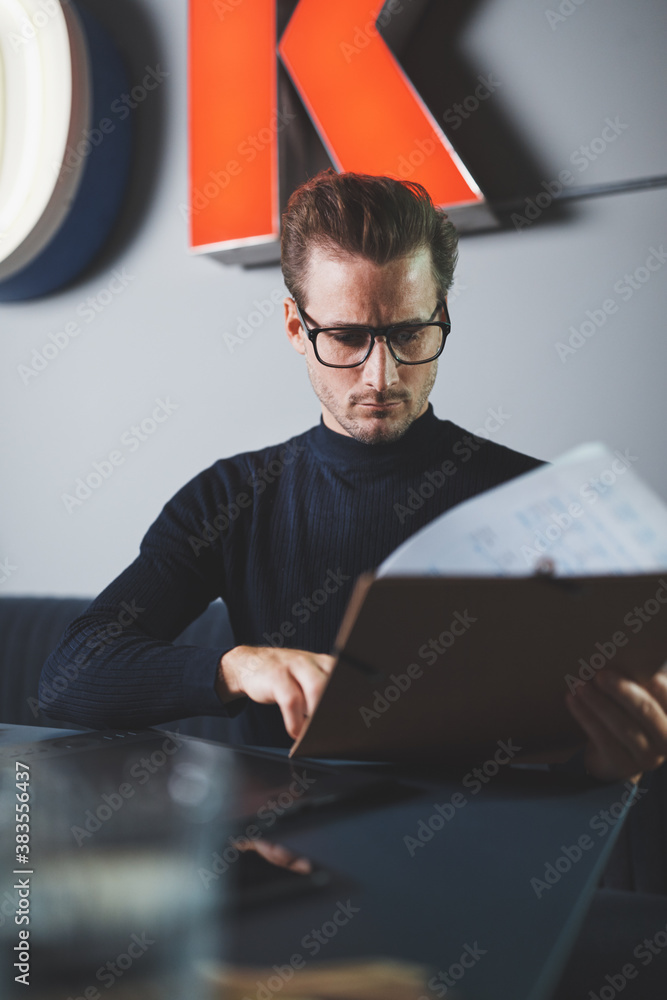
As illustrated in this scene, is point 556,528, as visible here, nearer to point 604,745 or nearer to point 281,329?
point 604,745

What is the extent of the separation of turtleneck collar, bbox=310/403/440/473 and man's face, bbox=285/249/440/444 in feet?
0.08

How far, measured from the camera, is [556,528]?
58cm

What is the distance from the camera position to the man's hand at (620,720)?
0.70m

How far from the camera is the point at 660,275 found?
1.42 meters

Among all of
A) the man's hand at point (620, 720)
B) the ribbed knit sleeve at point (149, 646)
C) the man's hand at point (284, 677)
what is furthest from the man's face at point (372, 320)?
the man's hand at point (620, 720)

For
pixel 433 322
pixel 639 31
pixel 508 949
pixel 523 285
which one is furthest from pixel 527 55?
pixel 508 949

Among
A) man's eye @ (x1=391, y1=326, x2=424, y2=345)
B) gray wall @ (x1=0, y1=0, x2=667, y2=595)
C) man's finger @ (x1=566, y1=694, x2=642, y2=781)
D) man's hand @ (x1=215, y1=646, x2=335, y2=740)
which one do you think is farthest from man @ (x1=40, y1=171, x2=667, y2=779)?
man's finger @ (x1=566, y1=694, x2=642, y2=781)

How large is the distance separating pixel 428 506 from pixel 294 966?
0.93 m

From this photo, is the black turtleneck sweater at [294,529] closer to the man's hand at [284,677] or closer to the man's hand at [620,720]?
the man's hand at [284,677]

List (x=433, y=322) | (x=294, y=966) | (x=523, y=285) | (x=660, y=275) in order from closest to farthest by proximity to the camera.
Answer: (x=294, y=966) < (x=433, y=322) < (x=660, y=275) < (x=523, y=285)

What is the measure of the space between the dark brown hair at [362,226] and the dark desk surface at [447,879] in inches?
30.0

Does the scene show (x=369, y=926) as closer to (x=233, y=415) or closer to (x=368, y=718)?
(x=368, y=718)

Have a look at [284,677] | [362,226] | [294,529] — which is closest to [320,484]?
[294,529]

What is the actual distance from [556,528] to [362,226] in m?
0.73
